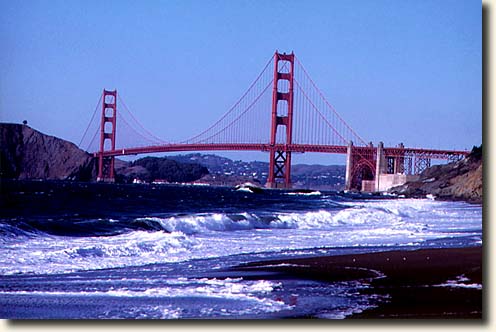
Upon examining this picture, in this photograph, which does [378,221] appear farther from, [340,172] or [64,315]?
[64,315]

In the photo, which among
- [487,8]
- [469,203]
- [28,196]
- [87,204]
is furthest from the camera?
[87,204]

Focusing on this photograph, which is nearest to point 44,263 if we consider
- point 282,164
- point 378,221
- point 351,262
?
point 351,262

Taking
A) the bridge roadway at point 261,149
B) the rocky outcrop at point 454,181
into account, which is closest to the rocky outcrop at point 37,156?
the bridge roadway at point 261,149

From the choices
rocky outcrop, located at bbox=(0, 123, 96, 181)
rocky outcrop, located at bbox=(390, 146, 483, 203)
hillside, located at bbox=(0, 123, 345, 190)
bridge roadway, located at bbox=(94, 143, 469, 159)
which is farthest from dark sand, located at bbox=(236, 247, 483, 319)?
rocky outcrop, located at bbox=(0, 123, 96, 181)

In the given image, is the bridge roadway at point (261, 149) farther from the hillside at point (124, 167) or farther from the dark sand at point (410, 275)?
the dark sand at point (410, 275)

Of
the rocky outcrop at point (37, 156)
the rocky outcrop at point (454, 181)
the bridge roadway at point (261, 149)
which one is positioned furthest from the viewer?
the bridge roadway at point (261, 149)

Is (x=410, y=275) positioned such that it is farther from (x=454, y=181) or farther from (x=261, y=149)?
(x=261, y=149)

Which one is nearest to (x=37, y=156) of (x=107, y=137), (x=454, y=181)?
(x=107, y=137)
